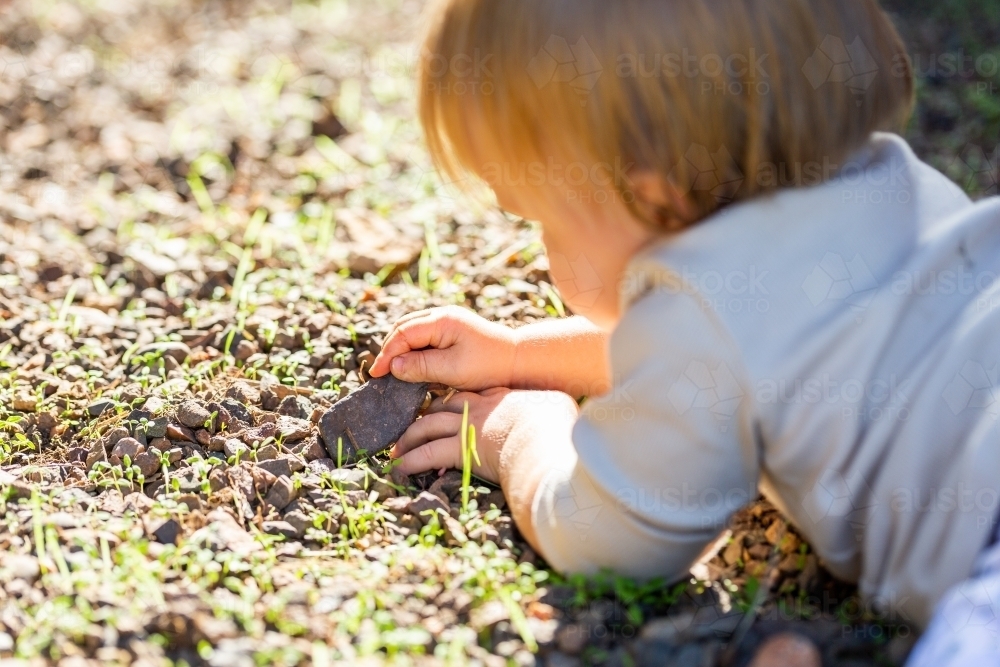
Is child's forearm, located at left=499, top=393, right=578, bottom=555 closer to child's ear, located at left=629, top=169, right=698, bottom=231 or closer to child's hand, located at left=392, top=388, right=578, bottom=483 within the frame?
child's hand, located at left=392, top=388, right=578, bottom=483

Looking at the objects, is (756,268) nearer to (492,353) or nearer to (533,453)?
(533,453)

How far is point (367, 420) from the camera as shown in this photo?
7.37 feet

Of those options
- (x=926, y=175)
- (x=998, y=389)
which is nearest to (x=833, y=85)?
(x=926, y=175)

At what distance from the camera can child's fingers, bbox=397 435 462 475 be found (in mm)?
2193

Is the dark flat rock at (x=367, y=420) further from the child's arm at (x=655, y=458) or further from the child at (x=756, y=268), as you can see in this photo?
the child at (x=756, y=268)

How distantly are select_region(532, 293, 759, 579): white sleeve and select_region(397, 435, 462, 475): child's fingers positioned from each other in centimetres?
38

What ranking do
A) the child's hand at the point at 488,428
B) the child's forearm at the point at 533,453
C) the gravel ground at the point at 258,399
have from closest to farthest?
the gravel ground at the point at 258,399 < the child's forearm at the point at 533,453 < the child's hand at the point at 488,428

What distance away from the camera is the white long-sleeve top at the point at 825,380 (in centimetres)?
164

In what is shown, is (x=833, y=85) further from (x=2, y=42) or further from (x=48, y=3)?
(x=48, y=3)

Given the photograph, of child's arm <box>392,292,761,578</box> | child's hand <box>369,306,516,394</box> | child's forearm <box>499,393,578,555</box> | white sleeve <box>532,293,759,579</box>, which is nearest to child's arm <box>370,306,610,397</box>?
child's hand <box>369,306,516,394</box>

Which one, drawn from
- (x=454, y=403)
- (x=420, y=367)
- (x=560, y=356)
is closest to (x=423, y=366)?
(x=420, y=367)

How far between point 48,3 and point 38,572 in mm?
3633

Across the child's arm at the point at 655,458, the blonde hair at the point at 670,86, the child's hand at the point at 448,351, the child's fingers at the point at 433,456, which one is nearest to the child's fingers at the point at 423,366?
the child's hand at the point at 448,351

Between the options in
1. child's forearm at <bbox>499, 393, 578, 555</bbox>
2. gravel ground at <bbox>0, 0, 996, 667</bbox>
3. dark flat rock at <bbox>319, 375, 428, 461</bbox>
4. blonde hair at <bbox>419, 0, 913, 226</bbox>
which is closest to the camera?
blonde hair at <bbox>419, 0, 913, 226</bbox>
